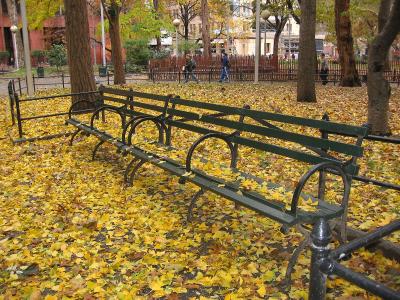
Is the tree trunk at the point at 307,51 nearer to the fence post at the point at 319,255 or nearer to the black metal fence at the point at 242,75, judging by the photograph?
the black metal fence at the point at 242,75

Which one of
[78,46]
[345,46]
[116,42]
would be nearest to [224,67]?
[116,42]

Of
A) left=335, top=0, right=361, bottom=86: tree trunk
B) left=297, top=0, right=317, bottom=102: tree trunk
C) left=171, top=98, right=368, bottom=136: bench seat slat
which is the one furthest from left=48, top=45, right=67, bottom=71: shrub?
left=171, top=98, right=368, bottom=136: bench seat slat

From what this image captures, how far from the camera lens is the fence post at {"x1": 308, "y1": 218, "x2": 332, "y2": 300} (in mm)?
1718

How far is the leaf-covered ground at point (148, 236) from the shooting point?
353 centimetres

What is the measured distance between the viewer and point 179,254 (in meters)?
4.07

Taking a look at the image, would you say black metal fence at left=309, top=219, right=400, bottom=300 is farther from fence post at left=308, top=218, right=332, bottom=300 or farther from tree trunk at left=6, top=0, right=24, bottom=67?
tree trunk at left=6, top=0, right=24, bottom=67

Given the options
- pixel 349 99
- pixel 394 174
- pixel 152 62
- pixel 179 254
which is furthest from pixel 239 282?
pixel 152 62

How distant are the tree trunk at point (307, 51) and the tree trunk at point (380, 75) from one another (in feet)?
17.3

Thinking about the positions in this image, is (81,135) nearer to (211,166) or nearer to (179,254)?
(211,166)

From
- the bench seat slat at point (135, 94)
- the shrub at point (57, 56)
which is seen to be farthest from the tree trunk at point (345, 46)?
the shrub at point (57, 56)

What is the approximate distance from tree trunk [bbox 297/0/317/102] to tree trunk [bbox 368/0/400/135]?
5.27m

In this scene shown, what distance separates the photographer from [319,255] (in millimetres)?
1717

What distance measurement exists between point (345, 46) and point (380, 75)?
42.3 feet

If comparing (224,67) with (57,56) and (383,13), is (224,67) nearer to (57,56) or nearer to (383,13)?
(383,13)
